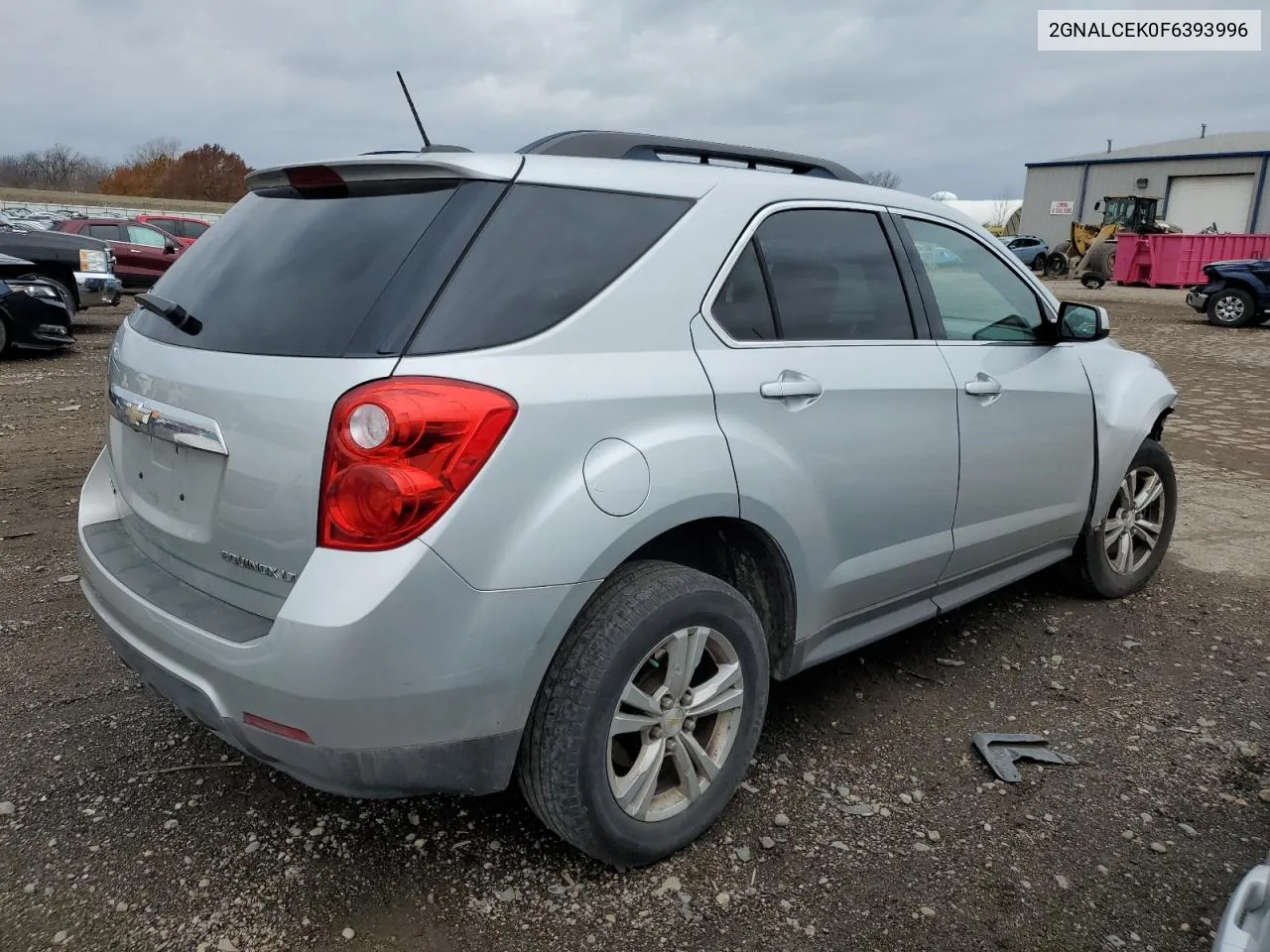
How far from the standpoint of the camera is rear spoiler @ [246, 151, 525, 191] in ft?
7.22

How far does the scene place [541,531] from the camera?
2.01 metres

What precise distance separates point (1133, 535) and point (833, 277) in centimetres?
235

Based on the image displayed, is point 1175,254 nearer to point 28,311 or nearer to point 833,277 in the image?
point 28,311

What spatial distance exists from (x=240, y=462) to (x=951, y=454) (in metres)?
2.09

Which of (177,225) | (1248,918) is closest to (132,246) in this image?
(177,225)

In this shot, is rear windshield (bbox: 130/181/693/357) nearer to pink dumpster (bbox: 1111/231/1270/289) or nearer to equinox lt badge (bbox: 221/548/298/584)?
equinox lt badge (bbox: 221/548/298/584)

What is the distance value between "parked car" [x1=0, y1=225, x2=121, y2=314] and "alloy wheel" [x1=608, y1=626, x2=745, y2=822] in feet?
39.5

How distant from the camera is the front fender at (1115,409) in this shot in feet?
12.5

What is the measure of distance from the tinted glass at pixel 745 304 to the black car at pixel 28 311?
9771 mm

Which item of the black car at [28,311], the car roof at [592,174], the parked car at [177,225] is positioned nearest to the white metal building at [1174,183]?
the parked car at [177,225]

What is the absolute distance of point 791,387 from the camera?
252 centimetres

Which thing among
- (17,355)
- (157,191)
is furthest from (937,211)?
(157,191)

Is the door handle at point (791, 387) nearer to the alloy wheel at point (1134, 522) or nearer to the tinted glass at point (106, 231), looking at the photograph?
the alloy wheel at point (1134, 522)

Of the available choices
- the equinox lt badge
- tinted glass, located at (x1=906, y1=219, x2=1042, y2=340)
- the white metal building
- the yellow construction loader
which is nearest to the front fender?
tinted glass, located at (x1=906, y1=219, x2=1042, y2=340)
